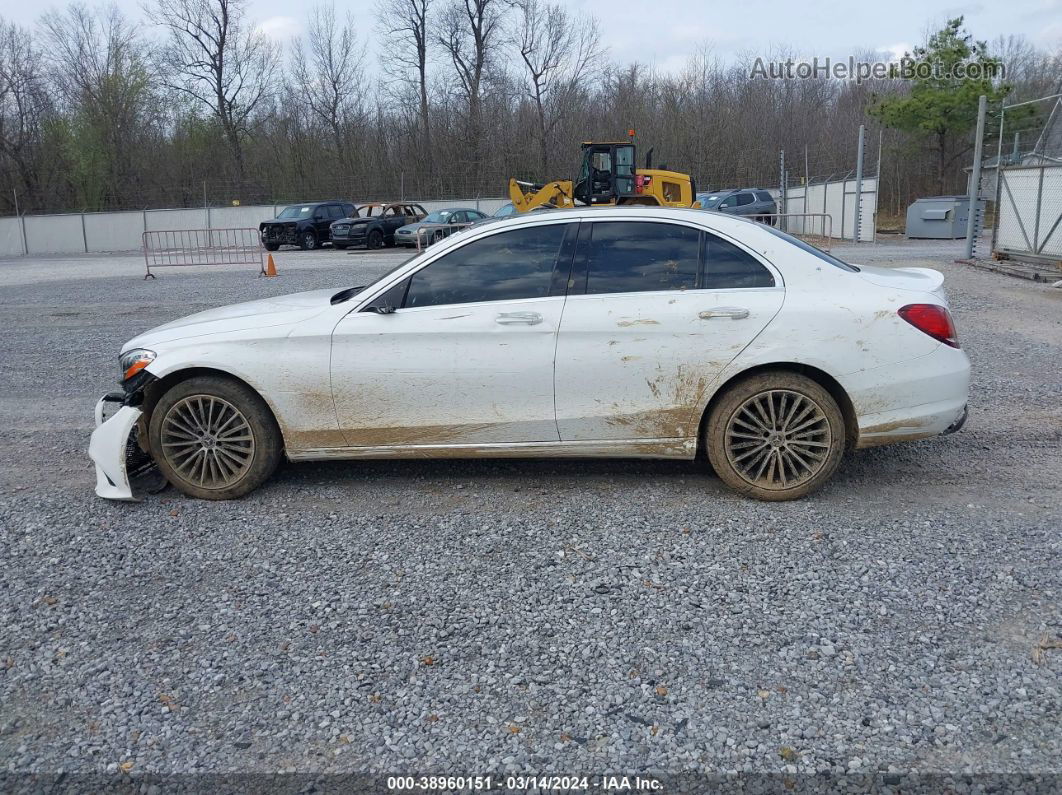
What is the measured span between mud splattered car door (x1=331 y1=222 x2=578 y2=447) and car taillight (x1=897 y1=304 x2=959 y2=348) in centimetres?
190

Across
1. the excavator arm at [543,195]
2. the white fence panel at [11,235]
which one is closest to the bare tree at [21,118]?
the white fence panel at [11,235]

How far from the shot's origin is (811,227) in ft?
107

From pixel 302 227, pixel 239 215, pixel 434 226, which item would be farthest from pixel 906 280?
pixel 239 215

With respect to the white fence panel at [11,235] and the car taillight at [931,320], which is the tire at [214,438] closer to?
the car taillight at [931,320]

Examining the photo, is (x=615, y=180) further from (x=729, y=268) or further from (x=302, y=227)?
(x=729, y=268)

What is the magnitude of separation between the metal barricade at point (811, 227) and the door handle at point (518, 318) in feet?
81.3

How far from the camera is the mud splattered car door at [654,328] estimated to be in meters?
4.83

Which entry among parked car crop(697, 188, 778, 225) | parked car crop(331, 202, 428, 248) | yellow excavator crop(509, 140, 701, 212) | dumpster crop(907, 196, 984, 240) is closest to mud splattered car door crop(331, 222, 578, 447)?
yellow excavator crop(509, 140, 701, 212)

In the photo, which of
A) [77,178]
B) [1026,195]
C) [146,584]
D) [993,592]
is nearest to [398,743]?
[146,584]

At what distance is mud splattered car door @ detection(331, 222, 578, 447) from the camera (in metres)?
4.91

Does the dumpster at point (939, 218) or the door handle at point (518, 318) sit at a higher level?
the dumpster at point (939, 218)

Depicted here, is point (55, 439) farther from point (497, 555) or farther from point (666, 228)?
point (666, 228)

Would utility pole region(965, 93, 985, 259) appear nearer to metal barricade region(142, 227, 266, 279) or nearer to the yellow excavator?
the yellow excavator

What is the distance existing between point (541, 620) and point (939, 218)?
2973 cm
